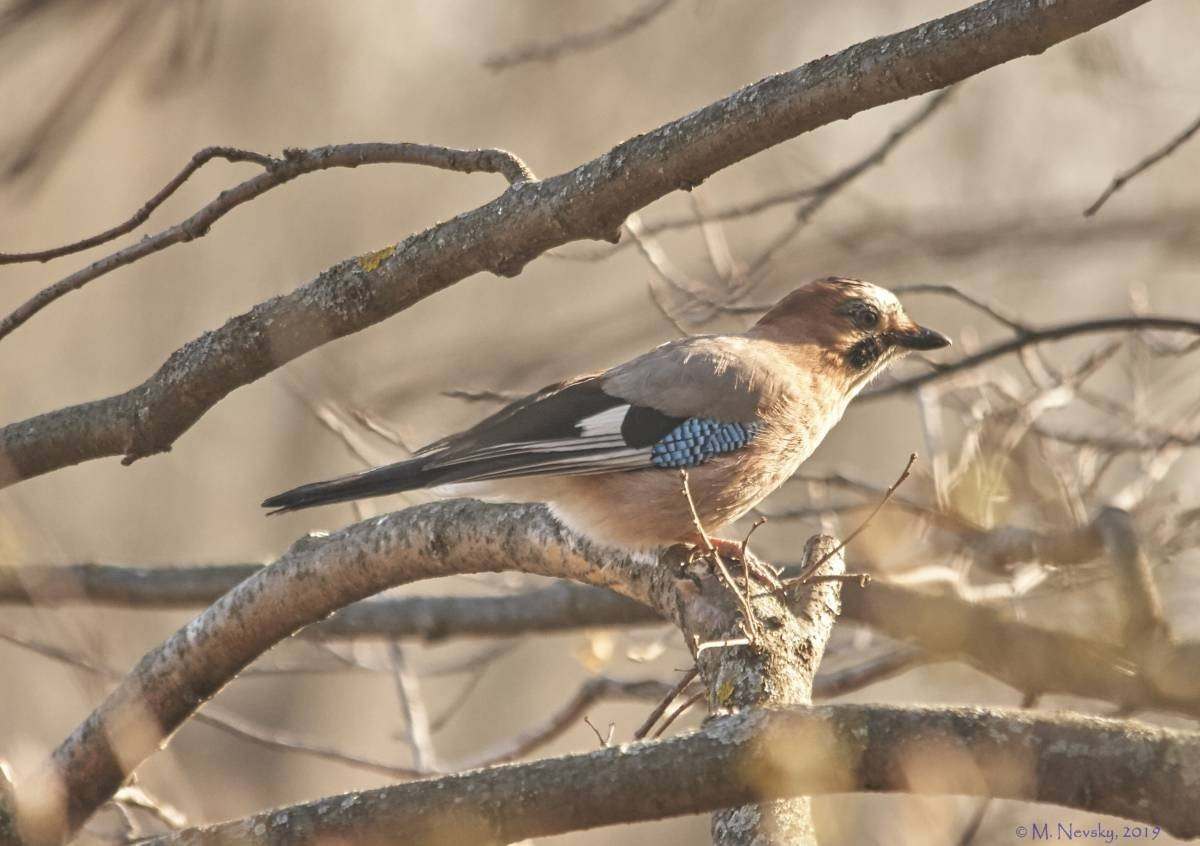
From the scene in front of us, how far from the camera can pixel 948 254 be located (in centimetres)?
648

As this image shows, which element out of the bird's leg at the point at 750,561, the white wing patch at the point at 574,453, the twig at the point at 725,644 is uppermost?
the white wing patch at the point at 574,453

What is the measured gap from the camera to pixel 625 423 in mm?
5020

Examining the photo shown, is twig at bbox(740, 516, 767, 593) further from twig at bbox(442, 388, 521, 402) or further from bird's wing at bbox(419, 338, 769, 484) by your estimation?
twig at bbox(442, 388, 521, 402)

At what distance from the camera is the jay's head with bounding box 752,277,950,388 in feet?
18.1

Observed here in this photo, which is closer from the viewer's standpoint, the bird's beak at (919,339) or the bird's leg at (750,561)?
the bird's leg at (750,561)

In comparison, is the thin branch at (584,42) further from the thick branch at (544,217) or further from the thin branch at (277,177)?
the thick branch at (544,217)

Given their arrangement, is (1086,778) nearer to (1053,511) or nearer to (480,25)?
(1053,511)

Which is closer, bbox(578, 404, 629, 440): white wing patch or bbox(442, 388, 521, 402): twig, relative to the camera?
bbox(578, 404, 629, 440): white wing patch

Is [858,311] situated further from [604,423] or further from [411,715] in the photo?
[411,715]

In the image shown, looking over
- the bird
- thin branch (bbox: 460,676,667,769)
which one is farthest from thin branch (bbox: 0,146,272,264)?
thin branch (bbox: 460,676,667,769)

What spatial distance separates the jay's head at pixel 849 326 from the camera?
5504mm

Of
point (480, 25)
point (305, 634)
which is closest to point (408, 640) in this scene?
point (305, 634)

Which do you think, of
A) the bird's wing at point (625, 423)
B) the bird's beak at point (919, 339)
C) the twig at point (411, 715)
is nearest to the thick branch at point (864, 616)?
the twig at point (411, 715)

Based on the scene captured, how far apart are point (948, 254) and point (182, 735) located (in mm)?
7607
